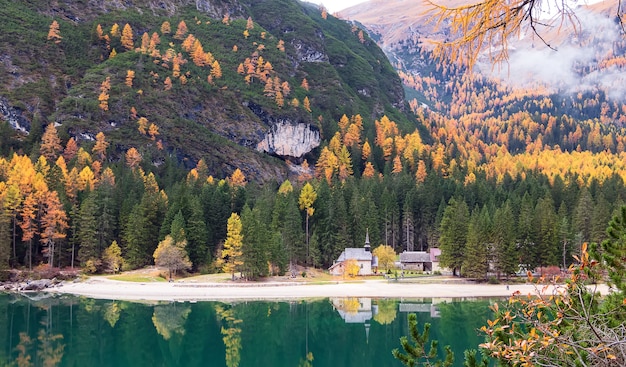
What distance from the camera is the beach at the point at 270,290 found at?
55.2 metres

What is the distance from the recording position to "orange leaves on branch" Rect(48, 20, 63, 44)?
11994cm

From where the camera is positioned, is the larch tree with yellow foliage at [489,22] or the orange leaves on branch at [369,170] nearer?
the larch tree with yellow foliage at [489,22]

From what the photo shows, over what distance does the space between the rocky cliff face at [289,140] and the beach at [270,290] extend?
63665 millimetres

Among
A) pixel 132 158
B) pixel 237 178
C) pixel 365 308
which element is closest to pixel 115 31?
pixel 132 158

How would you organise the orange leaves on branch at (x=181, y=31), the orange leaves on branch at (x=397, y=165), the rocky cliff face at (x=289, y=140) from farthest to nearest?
the orange leaves on branch at (x=181, y=31), the rocky cliff face at (x=289, y=140), the orange leaves on branch at (x=397, y=165)

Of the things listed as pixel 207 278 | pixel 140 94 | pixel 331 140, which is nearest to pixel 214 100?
pixel 140 94

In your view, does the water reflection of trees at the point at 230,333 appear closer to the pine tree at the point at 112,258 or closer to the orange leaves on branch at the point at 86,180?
the pine tree at the point at 112,258

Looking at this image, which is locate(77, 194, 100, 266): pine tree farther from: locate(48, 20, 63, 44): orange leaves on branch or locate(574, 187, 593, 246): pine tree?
locate(48, 20, 63, 44): orange leaves on branch

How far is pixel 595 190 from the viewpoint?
304 ft

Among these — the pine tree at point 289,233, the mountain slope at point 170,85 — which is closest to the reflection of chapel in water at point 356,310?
the pine tree at point 289,233

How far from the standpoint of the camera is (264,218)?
76312 mm

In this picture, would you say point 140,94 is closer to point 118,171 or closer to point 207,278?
point 118,171

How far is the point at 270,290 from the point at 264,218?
18.8 metres

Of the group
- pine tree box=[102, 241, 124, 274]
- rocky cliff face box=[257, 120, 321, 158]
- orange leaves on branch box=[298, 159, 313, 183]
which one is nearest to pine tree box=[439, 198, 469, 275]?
pine tree box=[102, 241, 124, 274]
